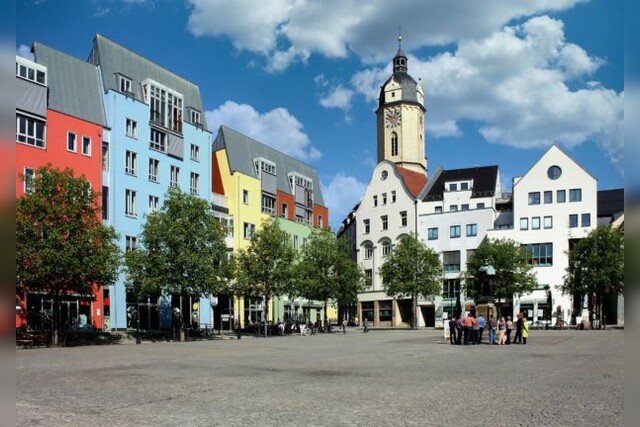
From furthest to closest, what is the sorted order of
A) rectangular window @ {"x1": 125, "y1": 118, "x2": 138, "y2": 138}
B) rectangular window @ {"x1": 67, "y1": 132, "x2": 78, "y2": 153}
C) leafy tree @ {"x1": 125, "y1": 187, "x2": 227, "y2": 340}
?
rectangular window @ {"x1": 125, "y1": 118, "x2": 138, "y2": 138} → rectangular window @ {"x1": 67, "y1": 132, "x2": 78, "y2": 153} → leafy tree @ {"x1": 125, "y1": 187, "x2": 227, "y2": 340}

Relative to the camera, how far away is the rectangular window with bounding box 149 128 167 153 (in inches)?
2470

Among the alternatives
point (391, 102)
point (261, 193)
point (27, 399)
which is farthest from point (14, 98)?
point (391, 102)

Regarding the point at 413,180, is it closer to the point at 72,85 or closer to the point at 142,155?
the point at 142,155

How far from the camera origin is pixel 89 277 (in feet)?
A: 133

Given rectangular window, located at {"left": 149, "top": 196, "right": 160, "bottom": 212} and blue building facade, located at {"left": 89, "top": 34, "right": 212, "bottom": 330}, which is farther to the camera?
rectangular window, located at {"left": 149, "top": 196, "right": 160, "bottom": 212}

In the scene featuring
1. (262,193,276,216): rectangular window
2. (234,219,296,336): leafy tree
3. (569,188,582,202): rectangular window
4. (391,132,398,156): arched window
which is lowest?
(234,219,296,336): leafy tree

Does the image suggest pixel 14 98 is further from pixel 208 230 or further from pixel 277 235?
pixel 277 235

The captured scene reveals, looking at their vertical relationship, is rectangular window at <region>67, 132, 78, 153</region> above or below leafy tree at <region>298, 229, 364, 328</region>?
above

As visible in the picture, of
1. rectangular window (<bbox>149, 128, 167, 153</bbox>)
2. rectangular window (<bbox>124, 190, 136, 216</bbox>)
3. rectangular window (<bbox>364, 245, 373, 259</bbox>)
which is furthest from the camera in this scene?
rectangular window (<bbox>364, 245, 373, 259</bbox>)

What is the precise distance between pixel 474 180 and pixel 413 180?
10414 millimetres

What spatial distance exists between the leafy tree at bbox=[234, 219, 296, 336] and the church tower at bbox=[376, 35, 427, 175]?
203ft

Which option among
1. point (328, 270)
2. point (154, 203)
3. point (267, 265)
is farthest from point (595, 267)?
point (154, 203)

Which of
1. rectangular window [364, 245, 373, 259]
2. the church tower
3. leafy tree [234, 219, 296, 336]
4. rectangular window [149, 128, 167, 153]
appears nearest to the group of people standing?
leafy tree [234, 219, 296, 336]

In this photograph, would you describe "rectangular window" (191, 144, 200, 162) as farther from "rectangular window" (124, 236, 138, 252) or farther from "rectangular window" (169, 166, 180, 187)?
"rectangular window" (124, 236, 138, 252)
